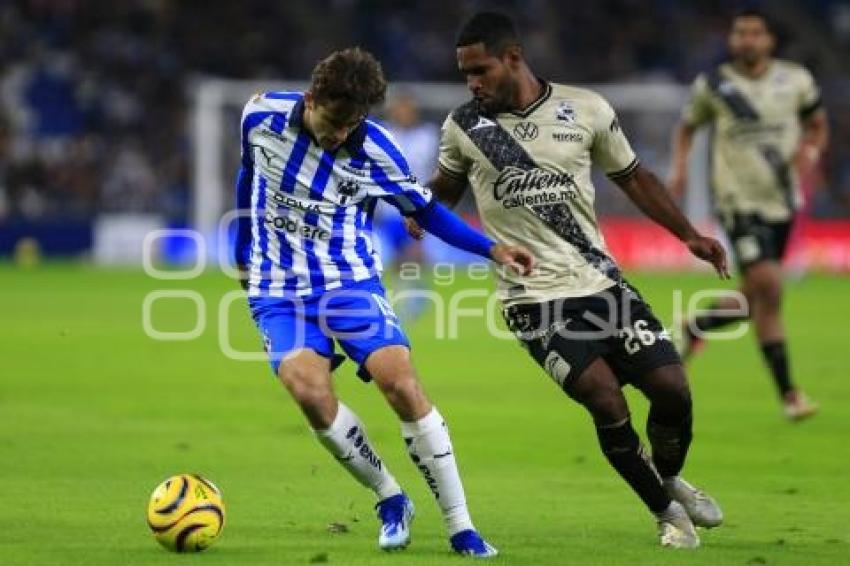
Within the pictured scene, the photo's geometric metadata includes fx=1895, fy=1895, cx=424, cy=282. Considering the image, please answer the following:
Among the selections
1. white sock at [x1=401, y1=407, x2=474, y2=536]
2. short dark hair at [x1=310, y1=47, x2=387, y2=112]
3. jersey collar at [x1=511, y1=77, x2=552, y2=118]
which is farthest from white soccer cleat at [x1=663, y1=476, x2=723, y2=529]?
short dark hair at [x1=310, y1=47, x2=387, y2=112]

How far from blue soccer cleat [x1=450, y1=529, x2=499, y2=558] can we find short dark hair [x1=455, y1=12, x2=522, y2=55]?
212 centimetres

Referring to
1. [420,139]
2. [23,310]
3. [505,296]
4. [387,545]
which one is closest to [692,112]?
[505,296]

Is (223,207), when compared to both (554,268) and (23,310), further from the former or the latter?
(554,268)

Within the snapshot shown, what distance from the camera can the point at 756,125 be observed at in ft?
46.1

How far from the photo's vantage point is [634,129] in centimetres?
3234

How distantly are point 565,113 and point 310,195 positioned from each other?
1.24m

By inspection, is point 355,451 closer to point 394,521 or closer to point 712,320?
point 394,521

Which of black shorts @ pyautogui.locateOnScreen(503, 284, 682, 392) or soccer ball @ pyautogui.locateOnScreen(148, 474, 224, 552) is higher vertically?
black shorts @ pyautogui.locateOnScreen(503, 284, 682, 392)

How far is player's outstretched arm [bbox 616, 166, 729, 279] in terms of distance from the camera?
8680 millimetres

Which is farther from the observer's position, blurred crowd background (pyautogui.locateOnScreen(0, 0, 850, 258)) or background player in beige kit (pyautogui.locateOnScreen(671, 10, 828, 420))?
blurred crowd background (pyautogui.locateOnScreen(0, 0, 850, 258))

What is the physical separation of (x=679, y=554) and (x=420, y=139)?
1476cm

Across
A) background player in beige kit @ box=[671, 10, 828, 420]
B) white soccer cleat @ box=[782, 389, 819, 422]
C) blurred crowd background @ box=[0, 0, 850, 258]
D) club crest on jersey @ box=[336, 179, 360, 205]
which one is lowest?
blurred crowd background @ box=[0, 0, 850, 258]

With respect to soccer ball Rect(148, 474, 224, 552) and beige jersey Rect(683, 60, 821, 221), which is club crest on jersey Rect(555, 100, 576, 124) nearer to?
soccer ball Rect(148, 474, 224, 552)

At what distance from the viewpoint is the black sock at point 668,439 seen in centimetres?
866
